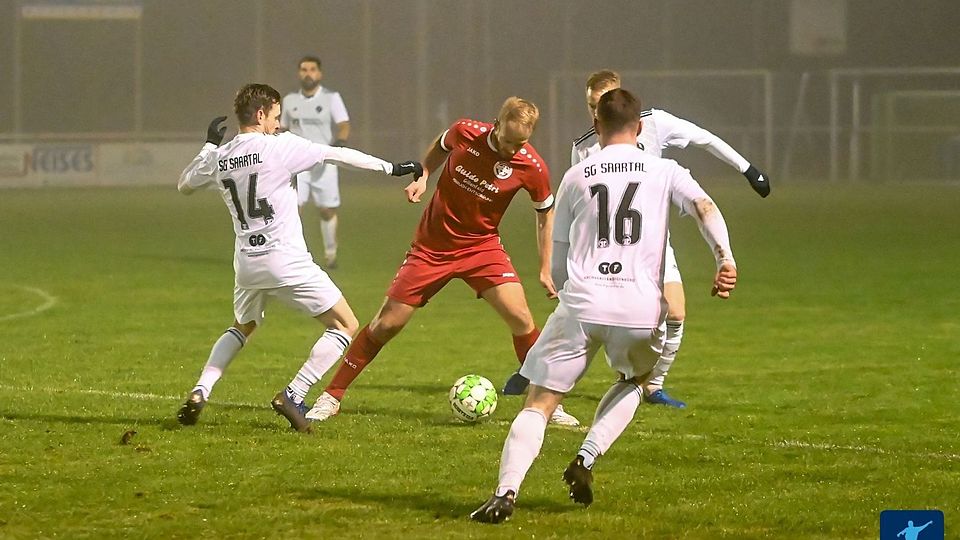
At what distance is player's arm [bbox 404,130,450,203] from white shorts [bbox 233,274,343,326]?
630 mm

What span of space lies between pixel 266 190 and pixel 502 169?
1.22m

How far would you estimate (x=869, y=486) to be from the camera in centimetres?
646

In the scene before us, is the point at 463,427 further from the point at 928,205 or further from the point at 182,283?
the point at 928,205

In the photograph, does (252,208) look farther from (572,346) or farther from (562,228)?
(572,346)

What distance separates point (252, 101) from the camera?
7.58m

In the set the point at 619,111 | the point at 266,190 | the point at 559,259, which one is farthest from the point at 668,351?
the point at 619,111

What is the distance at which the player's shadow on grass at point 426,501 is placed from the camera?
6004 millimetres

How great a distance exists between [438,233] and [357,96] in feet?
114

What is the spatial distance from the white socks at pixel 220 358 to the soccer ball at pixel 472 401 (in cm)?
117

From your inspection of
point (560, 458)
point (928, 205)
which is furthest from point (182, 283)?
point (928, 205)

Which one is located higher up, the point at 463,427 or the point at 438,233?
the point at 438,233

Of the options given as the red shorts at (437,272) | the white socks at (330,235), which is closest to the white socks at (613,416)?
the red shorts at (437,272)

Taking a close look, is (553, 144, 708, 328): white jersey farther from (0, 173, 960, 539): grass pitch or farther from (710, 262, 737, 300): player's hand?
(0, 173, 960, 539): grass pitch

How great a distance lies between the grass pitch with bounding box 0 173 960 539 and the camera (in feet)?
19.6
